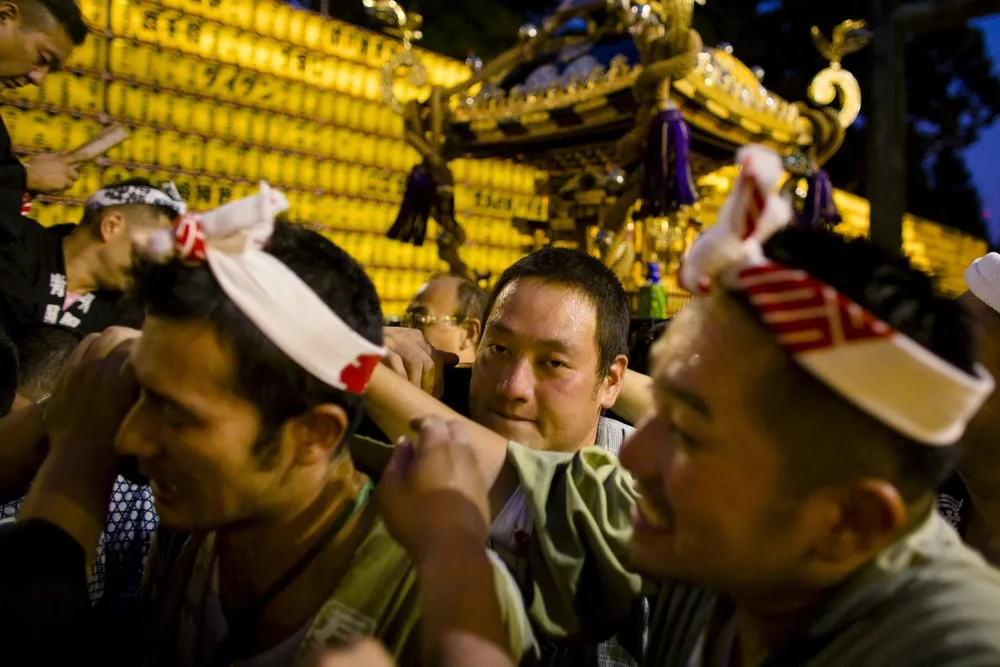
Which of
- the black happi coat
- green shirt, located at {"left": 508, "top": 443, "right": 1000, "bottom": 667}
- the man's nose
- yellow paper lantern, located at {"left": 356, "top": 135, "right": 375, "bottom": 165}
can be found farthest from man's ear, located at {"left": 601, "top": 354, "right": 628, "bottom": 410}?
yellow paper lantern, located at {"left": 356, "top": 135, "right": 375, "bottom": 165}

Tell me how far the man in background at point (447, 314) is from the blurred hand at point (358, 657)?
287cm

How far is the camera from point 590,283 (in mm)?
2277

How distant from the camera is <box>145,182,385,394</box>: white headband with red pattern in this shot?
1247 mm

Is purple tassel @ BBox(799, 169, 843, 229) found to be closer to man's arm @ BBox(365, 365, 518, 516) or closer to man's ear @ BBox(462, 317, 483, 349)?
man's ear @ BBox(462, 317, 483, 349)

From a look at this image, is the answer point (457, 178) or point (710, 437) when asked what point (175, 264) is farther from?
point (457, 178)

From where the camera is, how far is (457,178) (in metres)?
9.30

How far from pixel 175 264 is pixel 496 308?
1126 mm

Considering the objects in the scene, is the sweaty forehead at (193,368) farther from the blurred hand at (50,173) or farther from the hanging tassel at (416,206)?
the hanging tassel at (416,206)

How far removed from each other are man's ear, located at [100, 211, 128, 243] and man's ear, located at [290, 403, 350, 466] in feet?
9.08

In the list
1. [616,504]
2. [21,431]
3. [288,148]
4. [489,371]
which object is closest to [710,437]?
[616,504]

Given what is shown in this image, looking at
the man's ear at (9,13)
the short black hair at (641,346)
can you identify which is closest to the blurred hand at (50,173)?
the man's ear at (9,13)

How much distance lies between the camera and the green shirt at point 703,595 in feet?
3.00

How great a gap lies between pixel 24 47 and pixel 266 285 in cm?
334

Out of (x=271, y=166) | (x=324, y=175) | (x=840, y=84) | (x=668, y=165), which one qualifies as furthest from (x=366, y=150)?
(x=840, y=84)
